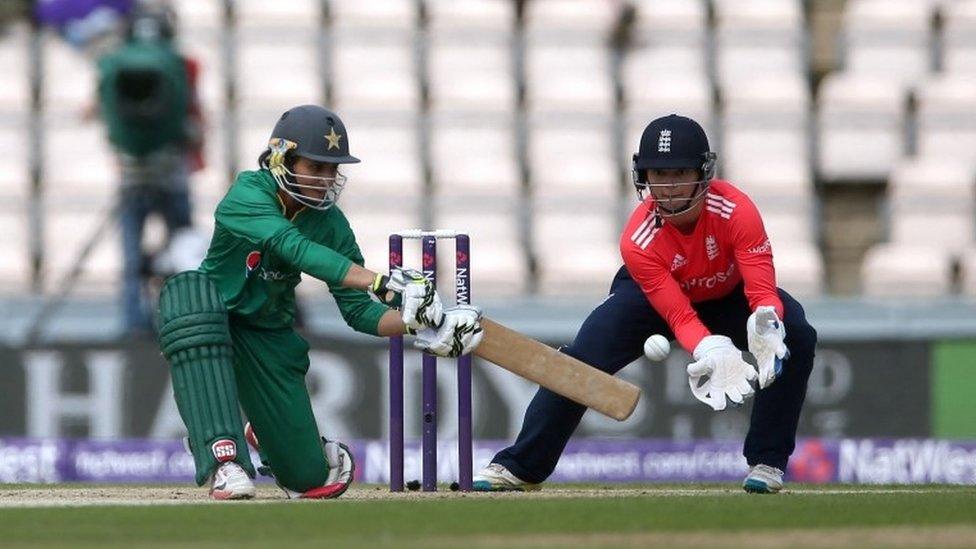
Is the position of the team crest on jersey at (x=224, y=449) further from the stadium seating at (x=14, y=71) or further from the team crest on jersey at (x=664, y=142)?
the stadium seating at (x=14, y=71)

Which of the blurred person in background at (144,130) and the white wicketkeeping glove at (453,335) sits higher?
the blurred person in background at (144,130)

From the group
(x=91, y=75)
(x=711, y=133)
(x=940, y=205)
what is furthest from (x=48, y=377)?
(x=940, y=205)

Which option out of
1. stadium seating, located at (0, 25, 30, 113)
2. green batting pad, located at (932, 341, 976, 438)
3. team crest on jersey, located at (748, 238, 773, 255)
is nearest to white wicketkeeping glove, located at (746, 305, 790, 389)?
team crest on jersey, located at (748, 238, 773, 255)

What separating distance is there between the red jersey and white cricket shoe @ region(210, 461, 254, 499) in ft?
4.03

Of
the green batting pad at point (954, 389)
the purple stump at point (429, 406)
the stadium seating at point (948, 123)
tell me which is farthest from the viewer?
the stadium seating at point (948, 123)

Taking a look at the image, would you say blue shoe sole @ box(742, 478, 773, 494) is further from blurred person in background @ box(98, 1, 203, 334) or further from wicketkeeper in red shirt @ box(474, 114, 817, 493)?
blurred person in background @ box(98, 1, 203, 334)

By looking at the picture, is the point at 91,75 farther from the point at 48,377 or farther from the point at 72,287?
the point at 48,377

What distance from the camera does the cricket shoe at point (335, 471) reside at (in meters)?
6.02

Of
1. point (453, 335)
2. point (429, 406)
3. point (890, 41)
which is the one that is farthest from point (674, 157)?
point (890, 41)

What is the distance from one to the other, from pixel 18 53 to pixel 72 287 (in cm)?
196

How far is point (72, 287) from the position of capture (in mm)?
9602

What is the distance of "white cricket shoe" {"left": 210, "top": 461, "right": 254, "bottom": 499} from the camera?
5621 millimetres

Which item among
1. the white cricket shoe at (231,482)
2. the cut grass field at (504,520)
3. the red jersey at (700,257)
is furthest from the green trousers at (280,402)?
the red jersey at (700,257)

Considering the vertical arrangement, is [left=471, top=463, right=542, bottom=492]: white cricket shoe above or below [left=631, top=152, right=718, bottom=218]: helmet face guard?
below
